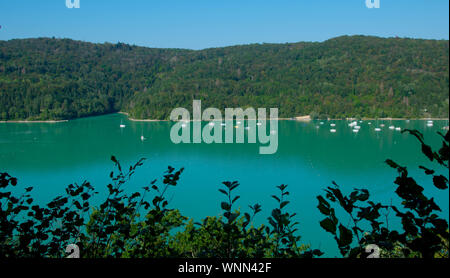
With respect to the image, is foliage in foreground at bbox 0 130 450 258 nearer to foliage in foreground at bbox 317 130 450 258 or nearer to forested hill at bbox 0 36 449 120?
foliage in foreground at bbox 317 130 450 258

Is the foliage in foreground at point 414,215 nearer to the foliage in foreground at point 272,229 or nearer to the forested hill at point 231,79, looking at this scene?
the foliage in foreground at point 272,229

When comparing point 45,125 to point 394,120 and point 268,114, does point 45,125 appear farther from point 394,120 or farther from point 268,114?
point 394,120

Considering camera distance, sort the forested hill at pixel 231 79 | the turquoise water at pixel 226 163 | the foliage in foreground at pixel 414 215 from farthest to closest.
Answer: the forested hill at pixel 231 79 < the turquoise water at pixel 226 163 < the foliage in foreground at pixel 414 215

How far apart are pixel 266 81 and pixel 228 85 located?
222 inches

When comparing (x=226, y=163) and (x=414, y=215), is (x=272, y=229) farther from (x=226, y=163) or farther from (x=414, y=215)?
(x=226, y=163)

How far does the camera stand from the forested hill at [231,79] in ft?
93.8

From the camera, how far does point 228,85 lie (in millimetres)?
46156

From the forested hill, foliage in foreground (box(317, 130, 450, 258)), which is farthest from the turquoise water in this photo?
foliage in foreground (box(317, 130, 450, 258))

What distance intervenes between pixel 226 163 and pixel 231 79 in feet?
108

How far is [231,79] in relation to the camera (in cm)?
4888

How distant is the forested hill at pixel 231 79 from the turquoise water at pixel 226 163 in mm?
5510

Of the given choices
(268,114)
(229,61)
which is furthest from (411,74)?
(229,61)

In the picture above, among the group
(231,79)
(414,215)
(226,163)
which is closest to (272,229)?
(414,215)

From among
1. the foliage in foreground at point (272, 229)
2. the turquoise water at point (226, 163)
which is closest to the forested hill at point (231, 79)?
the turquoise water at point (226, 163)
